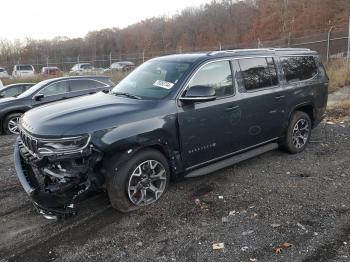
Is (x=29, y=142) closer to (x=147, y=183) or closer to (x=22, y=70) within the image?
(x=147, y=183)

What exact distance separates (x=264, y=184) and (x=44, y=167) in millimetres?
3024

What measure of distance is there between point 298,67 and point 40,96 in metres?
6.57

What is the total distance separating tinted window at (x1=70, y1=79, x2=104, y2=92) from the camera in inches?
418

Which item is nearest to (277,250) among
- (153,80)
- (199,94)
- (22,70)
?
(199,94)

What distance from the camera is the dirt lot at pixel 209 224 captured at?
3.59m

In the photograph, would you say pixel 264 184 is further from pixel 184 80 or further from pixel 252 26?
pixel 252 26

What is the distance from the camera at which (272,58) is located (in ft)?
18.9

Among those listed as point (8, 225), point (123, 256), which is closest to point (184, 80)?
point (123, 256)

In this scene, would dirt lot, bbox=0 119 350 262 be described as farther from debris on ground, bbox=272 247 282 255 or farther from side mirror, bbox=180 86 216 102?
side mirror, bbox=180 86 216 102

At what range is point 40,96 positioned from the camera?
30.9ft

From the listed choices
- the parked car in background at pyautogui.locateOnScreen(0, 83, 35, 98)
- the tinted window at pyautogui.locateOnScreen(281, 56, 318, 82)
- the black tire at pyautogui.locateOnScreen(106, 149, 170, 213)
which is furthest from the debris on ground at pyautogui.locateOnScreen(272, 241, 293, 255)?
the parked car in background at pyautogui.locateOnScreen(0, 83, 35, 98)

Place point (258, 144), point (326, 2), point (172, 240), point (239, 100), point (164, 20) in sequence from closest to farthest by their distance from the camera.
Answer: point (172, 240)
point (239, 100)
point (258, 144)
point (326, 2)
point (164, 20)

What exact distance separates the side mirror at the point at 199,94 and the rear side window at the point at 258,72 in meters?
0.98

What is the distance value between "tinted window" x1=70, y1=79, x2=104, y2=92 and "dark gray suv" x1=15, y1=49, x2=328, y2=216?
563 cm
